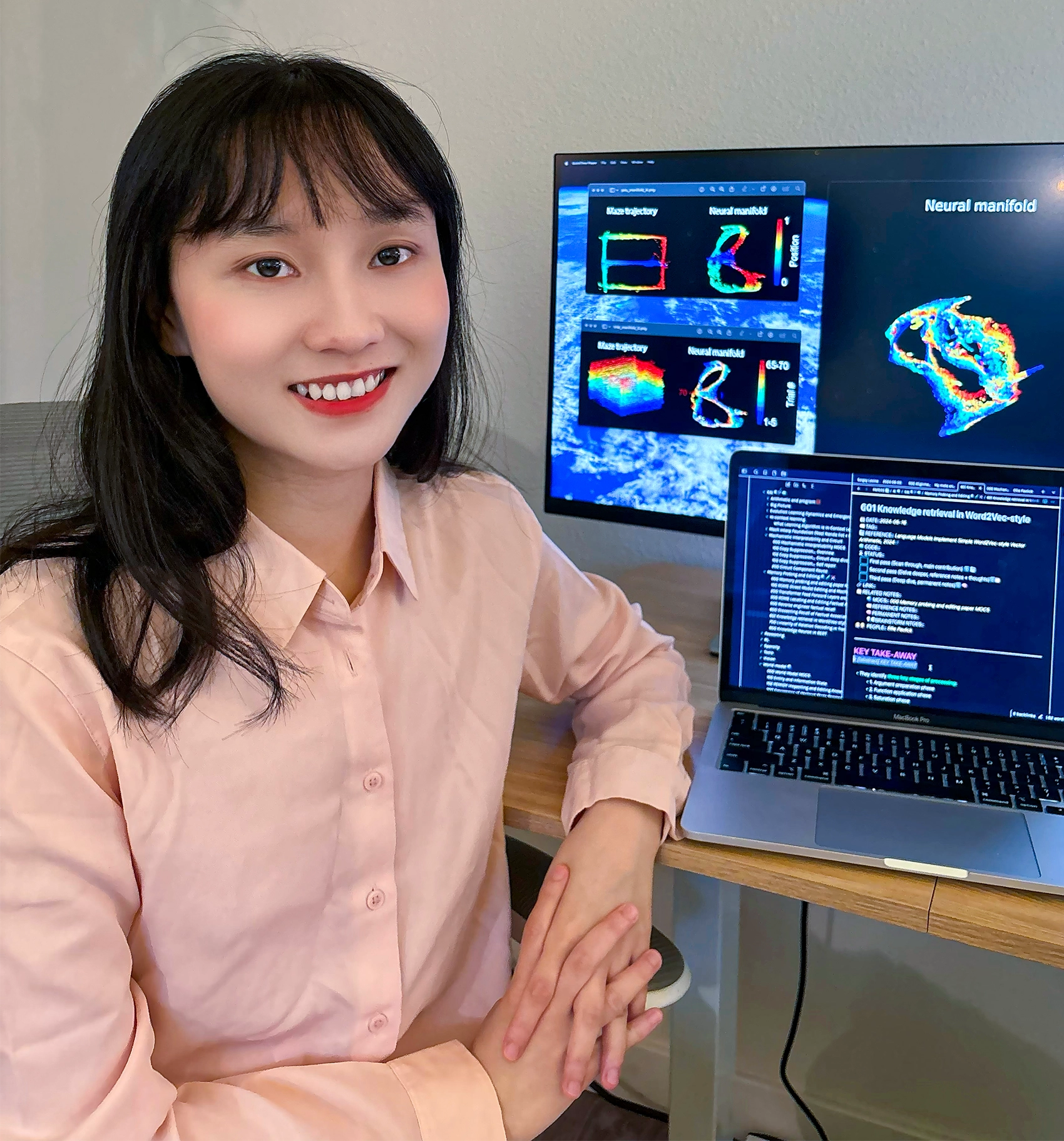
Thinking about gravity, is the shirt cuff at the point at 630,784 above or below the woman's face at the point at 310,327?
below

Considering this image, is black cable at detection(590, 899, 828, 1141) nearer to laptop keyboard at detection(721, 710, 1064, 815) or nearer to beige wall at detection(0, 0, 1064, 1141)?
beige wall at detection(0, 0, 1064, 1141)

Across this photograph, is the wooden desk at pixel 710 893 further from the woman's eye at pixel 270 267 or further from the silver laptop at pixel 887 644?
the woman's eye at pixel 270 267

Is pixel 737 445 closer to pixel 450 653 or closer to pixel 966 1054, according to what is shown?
pixel 450 653

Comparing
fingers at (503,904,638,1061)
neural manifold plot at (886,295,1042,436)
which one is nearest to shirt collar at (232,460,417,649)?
fingers at (503,904,638,1061)

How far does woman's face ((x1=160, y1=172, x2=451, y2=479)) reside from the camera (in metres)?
0.74

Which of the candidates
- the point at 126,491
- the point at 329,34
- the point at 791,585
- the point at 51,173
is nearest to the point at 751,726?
the point at 791,585

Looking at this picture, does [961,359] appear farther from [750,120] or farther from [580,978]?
[580,978]

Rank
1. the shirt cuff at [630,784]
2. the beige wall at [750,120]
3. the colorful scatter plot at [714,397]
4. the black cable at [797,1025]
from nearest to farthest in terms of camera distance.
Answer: the shirt cuff at [630,784]
the colorful scatter plot at [714,397]
the beige wall at [750,120]
the black cable at [797,1025]

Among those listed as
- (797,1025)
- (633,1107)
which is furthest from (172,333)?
(633,1107)

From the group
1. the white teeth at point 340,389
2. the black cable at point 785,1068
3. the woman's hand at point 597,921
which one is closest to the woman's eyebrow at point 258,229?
the white teeth at point 340,389

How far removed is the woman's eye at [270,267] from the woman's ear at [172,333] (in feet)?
0.22

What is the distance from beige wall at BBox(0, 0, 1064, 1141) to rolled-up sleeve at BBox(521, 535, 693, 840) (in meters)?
0.50

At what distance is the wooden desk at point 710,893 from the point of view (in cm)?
78

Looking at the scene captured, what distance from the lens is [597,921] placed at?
0.87 metres
